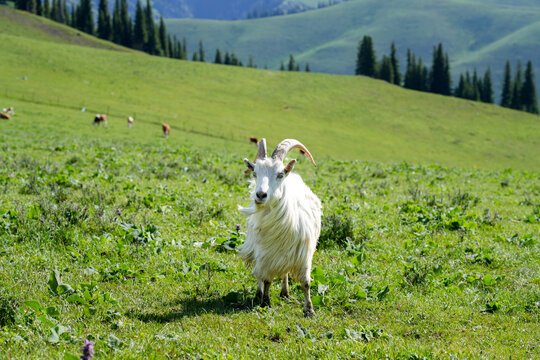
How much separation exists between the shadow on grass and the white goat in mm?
373

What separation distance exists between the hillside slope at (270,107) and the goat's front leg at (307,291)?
38.5 meters

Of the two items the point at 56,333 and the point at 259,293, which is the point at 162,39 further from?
the point at 56,333

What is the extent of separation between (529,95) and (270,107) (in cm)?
9110

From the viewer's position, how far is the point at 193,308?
6926 millimetres

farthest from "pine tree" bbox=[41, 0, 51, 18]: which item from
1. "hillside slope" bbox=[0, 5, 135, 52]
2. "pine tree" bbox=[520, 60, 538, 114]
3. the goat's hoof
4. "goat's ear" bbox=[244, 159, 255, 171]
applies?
the goat's hoof

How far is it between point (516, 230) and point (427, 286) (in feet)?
16.5

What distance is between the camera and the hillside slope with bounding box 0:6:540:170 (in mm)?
58750

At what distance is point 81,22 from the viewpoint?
156 meters

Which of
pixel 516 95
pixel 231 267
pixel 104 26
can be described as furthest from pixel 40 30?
pixel 231 267

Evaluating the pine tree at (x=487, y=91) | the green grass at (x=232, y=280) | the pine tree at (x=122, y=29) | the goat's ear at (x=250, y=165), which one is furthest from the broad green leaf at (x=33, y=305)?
the pine tree at (x=122, y=29)

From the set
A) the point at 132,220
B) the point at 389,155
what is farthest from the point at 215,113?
the point at 132,220

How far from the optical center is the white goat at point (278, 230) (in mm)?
6984

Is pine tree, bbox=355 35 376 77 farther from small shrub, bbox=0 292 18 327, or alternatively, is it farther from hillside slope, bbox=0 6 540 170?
small shrub, bbox=0 292 18 327

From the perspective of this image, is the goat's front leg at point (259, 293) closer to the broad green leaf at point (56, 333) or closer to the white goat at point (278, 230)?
the white goat at point (278, 230)
